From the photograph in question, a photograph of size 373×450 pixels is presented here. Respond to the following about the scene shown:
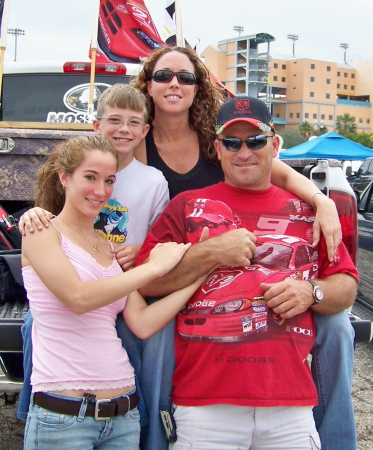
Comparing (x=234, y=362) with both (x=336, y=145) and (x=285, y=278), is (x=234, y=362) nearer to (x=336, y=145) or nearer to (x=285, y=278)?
(x=285, y=278)

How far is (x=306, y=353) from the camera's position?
7.23 feet

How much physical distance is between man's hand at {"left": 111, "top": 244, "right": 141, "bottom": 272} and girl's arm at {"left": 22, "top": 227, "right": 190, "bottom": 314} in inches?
14.7

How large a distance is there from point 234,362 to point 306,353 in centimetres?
34

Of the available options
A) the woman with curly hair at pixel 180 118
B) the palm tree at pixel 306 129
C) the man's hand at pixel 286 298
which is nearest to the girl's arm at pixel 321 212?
the man's hand at pixel 286 298

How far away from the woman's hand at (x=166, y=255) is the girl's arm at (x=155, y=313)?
144 millimetres

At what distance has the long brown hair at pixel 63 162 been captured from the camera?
2.13 meters

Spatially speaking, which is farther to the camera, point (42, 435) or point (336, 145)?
point (336, 145)

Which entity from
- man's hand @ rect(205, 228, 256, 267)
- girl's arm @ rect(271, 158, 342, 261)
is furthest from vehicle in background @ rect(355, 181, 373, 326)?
man's hand @ rect(205, 228, 256, 267)

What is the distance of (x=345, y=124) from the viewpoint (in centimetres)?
8662

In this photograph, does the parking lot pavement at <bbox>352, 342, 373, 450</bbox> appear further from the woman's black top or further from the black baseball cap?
the black baseball cap

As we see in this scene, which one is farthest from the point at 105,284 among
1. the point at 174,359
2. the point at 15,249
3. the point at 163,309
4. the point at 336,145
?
the point at 336,145

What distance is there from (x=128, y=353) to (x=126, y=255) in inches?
17.7

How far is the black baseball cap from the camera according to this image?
2.51 m

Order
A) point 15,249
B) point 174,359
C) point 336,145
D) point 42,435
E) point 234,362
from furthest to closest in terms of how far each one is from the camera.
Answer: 1. point 336,145
2. point 15,249
3. point 174,359
4. point 234,362
5. point 42,435
